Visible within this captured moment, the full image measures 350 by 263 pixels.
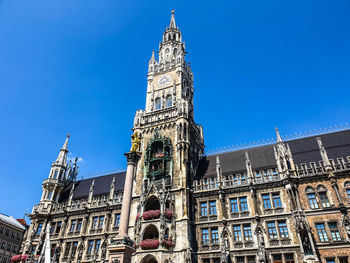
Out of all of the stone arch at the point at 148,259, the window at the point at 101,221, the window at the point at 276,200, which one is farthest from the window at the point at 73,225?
the window at the point at 276,200

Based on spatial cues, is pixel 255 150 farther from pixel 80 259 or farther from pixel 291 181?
pixel 80 259

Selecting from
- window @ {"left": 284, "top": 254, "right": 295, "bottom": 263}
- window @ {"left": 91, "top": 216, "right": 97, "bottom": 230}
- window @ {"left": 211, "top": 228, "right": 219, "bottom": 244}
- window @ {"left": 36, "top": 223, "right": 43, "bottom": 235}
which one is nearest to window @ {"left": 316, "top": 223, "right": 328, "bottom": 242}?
window @ {"left": 284, "top": 254, "right": 295, "bottom": 263}

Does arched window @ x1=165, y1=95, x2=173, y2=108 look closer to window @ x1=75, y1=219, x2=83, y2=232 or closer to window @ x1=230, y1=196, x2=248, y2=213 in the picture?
window @ x1=230, y1=196, x2=248, y2=213

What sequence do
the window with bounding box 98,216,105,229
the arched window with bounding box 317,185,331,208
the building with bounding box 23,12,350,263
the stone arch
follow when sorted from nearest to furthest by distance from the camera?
the building with bounding box 23,12,350,263, the arched window with bounding box 317,185,331,208, the stone arch, the window with bounding box 98,216,105,229

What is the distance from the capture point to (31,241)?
129ft

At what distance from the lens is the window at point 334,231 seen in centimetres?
2648

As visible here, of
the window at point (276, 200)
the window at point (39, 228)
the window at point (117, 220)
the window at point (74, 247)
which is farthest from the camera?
the window at point (39, 228)

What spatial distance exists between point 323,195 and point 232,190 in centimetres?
1001

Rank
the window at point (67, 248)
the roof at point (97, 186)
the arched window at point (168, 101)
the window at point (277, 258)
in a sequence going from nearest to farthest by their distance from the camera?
the window at point (277, 258)
the window at point (67, 248)
the roof at point (97, 186)
the arched window at point (168, 101)

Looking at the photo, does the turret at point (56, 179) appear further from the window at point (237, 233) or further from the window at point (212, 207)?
the window at point (237, 233)

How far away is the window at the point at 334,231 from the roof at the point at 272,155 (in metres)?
8.26

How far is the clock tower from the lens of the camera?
30.1 m

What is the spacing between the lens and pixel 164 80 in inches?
1864

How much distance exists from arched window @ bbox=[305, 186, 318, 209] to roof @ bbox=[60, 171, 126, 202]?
25852mm
